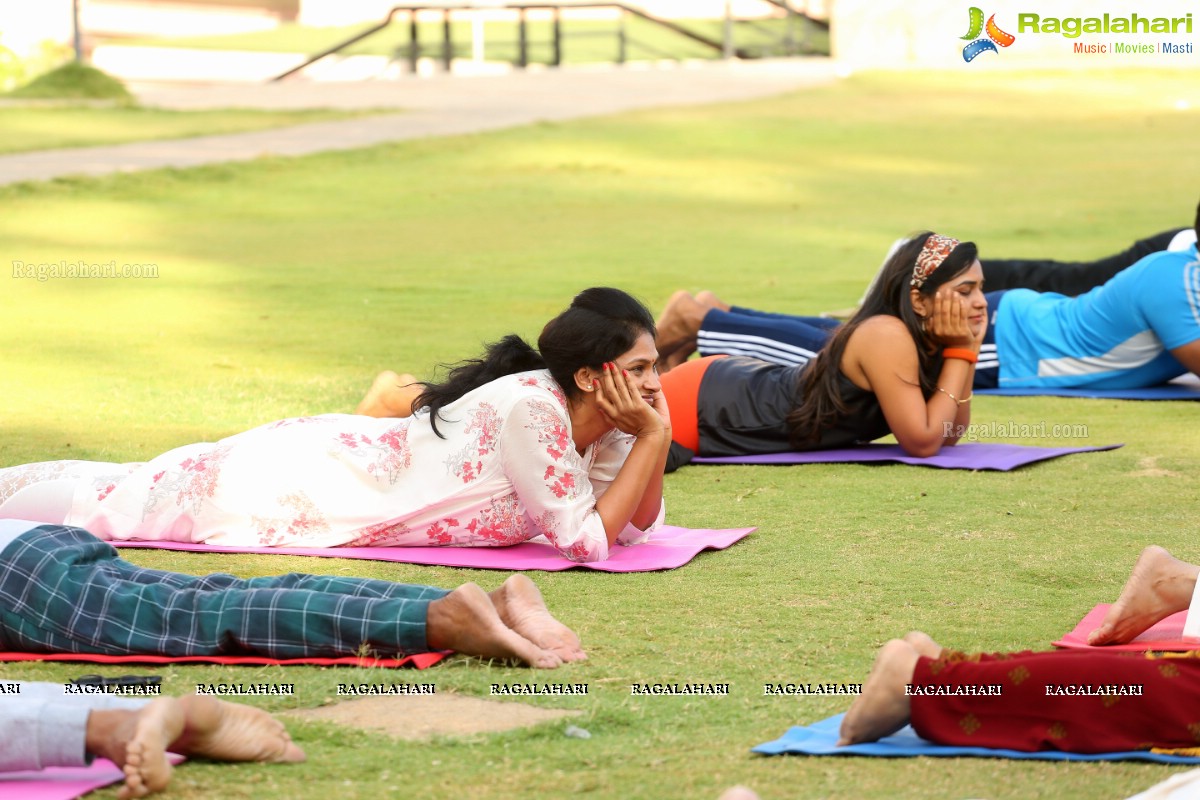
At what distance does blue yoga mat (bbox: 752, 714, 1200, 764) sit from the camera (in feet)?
9.74

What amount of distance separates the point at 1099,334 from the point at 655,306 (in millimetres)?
3234

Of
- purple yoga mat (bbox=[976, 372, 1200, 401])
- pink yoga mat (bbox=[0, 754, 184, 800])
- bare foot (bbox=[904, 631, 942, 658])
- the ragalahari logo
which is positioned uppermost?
the ragalahari logo

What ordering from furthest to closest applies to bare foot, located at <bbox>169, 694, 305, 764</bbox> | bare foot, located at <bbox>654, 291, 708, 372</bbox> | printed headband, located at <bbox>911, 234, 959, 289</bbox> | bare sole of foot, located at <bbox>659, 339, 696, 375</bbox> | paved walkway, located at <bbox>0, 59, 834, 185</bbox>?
paved walkway, located at <bbox>0, 59, 834, 185</bbox> < bare sole of foot, located at <bbox>659, 339, 696, 375</bbox> < bare foot, located at <bbox>654, 291, 708, 372</bbox> < printed headband, located at <bbox>911, 234, 959, 289</bbox> < bare foot, located at <bbox>169, 694, 305, 764</bbox>

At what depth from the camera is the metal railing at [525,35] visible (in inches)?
1073

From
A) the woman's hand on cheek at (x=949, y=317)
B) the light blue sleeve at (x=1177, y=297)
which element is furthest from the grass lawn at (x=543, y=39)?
the woman's hand on cheek at (x=949, y=317)

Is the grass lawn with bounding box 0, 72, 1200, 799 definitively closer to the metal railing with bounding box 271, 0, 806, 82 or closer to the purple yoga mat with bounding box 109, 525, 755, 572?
the purple yoga mat with bounding box 109, 525, 755, 572

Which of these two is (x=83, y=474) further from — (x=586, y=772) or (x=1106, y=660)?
(x=1106, y=660)

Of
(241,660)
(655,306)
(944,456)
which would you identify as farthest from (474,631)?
(655,306)

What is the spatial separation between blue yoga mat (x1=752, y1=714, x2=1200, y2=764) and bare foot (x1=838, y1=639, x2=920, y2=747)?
1.7 inches

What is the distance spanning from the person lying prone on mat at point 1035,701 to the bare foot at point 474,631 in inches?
31.1

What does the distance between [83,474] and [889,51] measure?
26440 millimetres

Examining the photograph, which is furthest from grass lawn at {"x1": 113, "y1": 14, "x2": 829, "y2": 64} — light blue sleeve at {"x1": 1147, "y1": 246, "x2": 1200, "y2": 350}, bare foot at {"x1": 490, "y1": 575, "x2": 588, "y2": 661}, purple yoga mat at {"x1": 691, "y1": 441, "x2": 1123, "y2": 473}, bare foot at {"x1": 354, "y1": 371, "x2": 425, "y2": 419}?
bare foot at {"x1": 490, "y1": 575, "x2": 588, "y2": 661}

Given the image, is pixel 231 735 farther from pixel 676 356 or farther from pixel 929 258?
pixel 676 356

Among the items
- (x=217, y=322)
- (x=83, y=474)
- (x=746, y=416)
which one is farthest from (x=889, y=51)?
(x=83, y=474)
